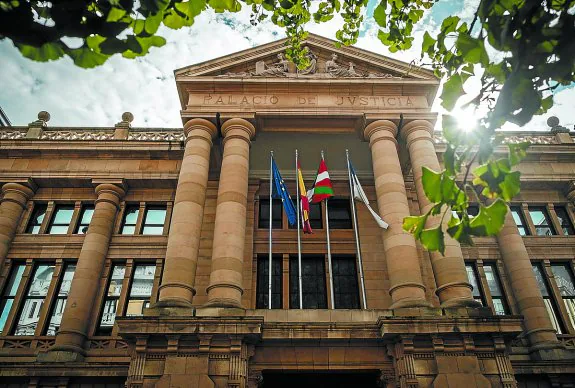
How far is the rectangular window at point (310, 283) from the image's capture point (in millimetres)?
20531

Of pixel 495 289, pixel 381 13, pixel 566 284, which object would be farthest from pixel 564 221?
pixel 381 13

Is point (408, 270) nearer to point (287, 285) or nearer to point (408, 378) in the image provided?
point (408, 378)

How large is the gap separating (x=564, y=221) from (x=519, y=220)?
2474mm

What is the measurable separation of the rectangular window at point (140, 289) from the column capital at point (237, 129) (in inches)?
301

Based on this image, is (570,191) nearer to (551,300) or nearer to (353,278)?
(551,300)

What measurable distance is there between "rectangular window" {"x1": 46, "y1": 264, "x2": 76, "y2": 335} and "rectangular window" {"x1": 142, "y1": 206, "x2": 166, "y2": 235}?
12.8 ft

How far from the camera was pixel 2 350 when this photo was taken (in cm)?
1877

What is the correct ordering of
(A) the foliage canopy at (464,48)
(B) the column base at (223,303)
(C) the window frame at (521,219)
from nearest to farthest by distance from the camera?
1. (A) the foliage canopy at (464,48)
2. (B) the column base at (223,303)
3. (C) the window frame at (521,219)

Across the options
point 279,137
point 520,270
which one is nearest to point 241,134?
point 279,137

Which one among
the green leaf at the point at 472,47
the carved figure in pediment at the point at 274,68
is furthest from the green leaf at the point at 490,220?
the carved figure in pediment at the point at 274,68

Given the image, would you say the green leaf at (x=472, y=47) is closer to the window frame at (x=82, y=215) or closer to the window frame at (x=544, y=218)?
the window frame at (x=82, y=215)

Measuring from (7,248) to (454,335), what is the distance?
2033 centimetres

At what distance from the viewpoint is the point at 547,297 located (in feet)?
70.2

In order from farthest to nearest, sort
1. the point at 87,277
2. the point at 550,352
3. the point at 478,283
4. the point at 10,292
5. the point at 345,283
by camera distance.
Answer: the point at 478,283, the point at 345,283, the point at 10,292, the point at 87,277, the point at 550,352
